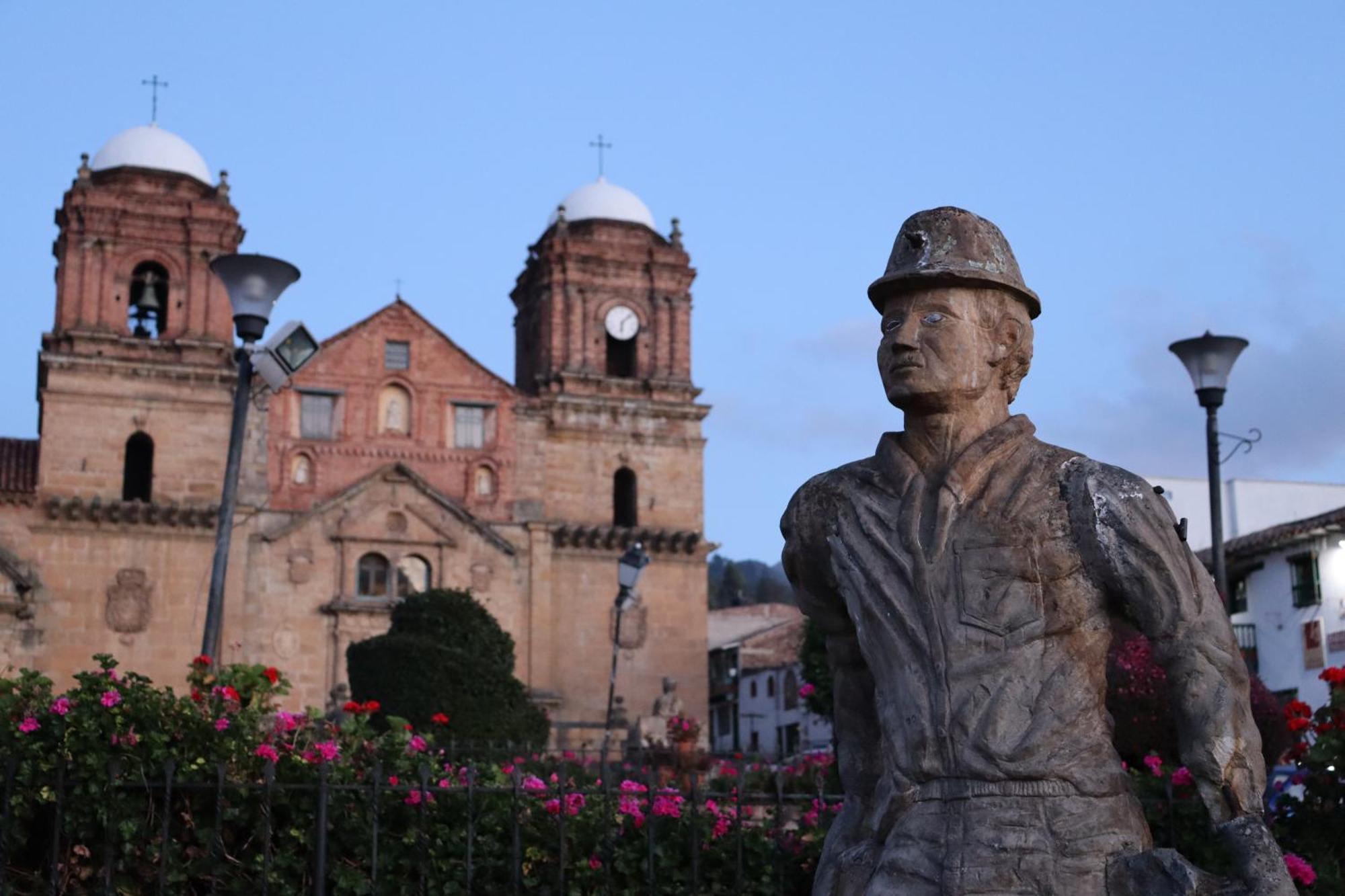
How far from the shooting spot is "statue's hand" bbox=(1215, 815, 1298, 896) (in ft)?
10.0

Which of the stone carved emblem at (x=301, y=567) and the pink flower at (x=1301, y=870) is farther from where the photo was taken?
the stone carved emblem at (x=301, y=567)

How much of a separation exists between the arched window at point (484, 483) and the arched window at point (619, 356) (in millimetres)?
4115

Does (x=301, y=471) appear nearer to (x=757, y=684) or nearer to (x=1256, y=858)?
(x=757, y=684)

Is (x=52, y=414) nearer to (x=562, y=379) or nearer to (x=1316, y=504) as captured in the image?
(x=562, y=379)

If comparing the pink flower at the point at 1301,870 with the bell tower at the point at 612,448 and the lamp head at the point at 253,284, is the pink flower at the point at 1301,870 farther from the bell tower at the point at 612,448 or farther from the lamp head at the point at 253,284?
the bell tower at the point at 612,448

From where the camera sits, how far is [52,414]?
108ft

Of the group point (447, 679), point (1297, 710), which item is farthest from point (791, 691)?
point (1297, 710)

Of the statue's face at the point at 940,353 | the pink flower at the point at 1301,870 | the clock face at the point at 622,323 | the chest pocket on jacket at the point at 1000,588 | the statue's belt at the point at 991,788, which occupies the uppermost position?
the clock face at the point at 622,323

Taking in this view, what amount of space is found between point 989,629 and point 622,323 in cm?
3459

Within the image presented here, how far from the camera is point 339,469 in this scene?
34688 millimetres

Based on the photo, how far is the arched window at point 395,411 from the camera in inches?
1394

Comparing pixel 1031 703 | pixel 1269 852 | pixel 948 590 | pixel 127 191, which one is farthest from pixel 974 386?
pixel 127 191

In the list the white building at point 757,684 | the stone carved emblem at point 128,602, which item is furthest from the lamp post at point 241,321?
the white building at point 757,684

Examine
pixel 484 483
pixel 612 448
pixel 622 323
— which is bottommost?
pixel 484 483
